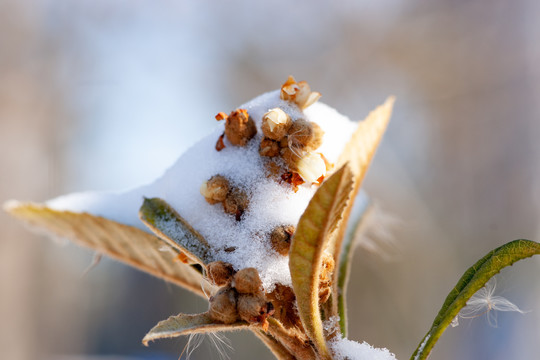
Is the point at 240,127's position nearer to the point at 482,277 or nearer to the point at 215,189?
the point at 215,189

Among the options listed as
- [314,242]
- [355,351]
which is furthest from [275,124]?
[355,351]

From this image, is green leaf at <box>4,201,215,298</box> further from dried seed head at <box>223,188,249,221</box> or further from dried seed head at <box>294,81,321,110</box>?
dried seed head at <box>294,81,321,110</box>

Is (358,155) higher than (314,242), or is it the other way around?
(358,155)

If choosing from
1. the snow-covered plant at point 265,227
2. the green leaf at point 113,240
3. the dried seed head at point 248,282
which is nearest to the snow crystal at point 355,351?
the snow-covered plant at point 265,227

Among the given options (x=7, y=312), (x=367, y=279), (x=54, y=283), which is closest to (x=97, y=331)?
(x=54, y=283)

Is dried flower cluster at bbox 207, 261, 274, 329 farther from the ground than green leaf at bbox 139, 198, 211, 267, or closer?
closer

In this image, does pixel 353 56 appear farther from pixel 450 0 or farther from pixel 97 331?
pixel 97 331

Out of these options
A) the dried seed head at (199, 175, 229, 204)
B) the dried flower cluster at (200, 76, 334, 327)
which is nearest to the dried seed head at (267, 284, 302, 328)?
the dried flower cluster at (200, 76, 334, 327)

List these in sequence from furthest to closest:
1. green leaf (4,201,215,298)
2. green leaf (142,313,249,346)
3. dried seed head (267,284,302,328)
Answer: green leaf (4,201,215,298) → dried seed head (267,284,302,328) → green leaf (142,313,249,346)
